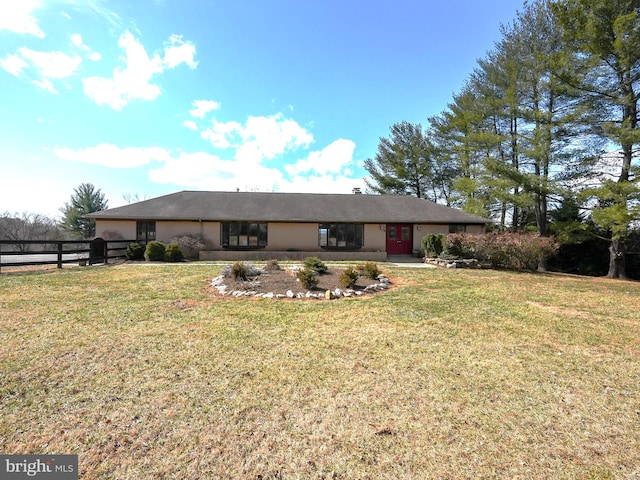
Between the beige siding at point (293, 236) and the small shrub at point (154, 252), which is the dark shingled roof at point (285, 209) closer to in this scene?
the beige siding at point (293, 236)

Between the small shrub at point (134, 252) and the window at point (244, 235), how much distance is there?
13.6 ft

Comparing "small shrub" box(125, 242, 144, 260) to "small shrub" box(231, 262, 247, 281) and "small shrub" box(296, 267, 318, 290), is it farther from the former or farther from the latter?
"small shrub" box(296, 267, 318, 290)

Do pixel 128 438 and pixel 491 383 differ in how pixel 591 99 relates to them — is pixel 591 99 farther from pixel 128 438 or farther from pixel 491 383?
pixel 128 438

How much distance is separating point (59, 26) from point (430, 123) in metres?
25.8

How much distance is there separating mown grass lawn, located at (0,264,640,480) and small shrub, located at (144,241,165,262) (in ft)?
26.5

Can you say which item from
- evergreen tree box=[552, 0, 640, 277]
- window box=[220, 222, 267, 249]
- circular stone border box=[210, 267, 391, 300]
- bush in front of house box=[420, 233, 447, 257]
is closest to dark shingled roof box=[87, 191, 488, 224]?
window box=[220, 222, 267, 249]

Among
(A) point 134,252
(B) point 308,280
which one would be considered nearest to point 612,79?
(B) point 308,280

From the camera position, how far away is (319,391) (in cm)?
313

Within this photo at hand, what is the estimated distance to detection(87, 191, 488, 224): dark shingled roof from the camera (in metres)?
16.5

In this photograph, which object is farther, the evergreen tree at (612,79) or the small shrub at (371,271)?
the evergreen tree at (612,79)

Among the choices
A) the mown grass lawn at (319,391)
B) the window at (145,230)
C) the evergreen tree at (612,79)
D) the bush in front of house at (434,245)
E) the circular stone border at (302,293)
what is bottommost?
the mown grass lawn at (319,391)

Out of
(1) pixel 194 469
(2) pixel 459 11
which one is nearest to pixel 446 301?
(1) pixel 194 469

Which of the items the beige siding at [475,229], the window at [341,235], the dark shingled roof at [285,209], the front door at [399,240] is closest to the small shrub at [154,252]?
the dark shingled roof at [285,209]

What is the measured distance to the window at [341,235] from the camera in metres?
17.5
